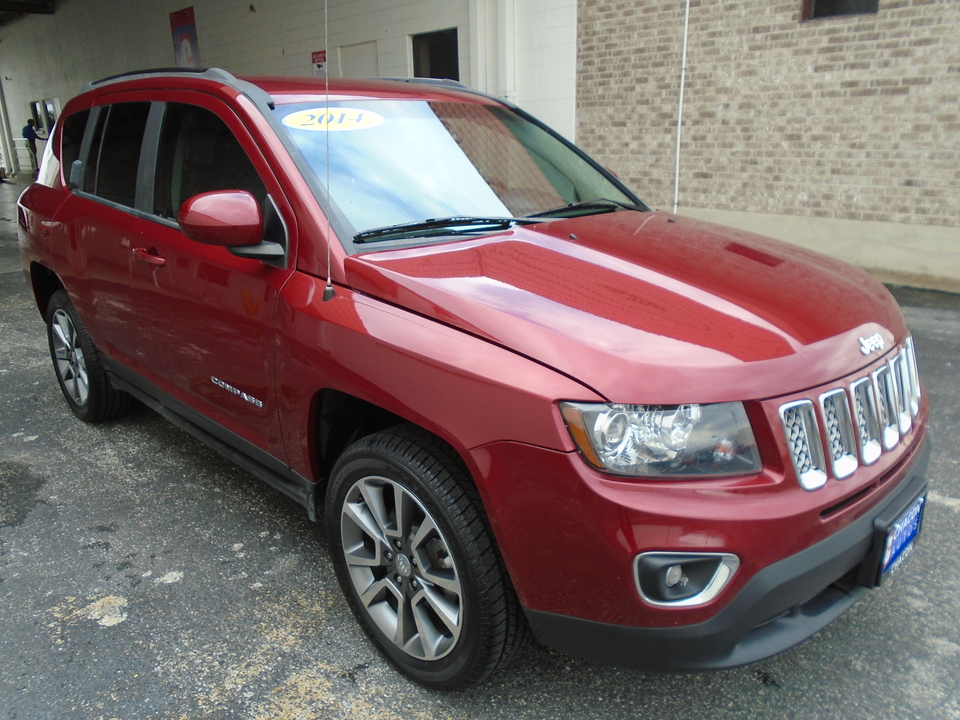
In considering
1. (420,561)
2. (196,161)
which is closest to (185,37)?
(196,161)

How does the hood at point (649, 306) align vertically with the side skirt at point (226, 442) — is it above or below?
above

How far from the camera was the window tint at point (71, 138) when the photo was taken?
13.1ft

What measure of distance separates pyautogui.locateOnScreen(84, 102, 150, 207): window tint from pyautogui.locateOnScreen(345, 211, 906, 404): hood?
5.57ft

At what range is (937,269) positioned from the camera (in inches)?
296

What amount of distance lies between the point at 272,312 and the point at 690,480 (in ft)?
4.81

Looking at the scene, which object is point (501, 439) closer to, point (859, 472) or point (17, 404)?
point (859, 472)

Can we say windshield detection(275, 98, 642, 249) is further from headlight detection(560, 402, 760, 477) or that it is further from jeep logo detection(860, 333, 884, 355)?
jeep logo detection(860, 333, 884, 355)

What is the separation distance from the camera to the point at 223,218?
2.37 metres

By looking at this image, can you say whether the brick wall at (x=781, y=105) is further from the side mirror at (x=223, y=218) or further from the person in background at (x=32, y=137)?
the person in background at (x=32, y=137)

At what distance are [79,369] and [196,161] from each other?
6.24ft

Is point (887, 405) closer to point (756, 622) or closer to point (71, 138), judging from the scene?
point (756, 622)

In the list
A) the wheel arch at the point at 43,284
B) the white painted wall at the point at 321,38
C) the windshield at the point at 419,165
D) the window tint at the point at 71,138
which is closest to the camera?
the windshield at the point at 419,165

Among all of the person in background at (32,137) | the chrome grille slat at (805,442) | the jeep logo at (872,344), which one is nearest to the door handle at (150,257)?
the chrome grille slat at (805,442)

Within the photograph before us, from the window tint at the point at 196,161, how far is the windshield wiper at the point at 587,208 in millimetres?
1081
